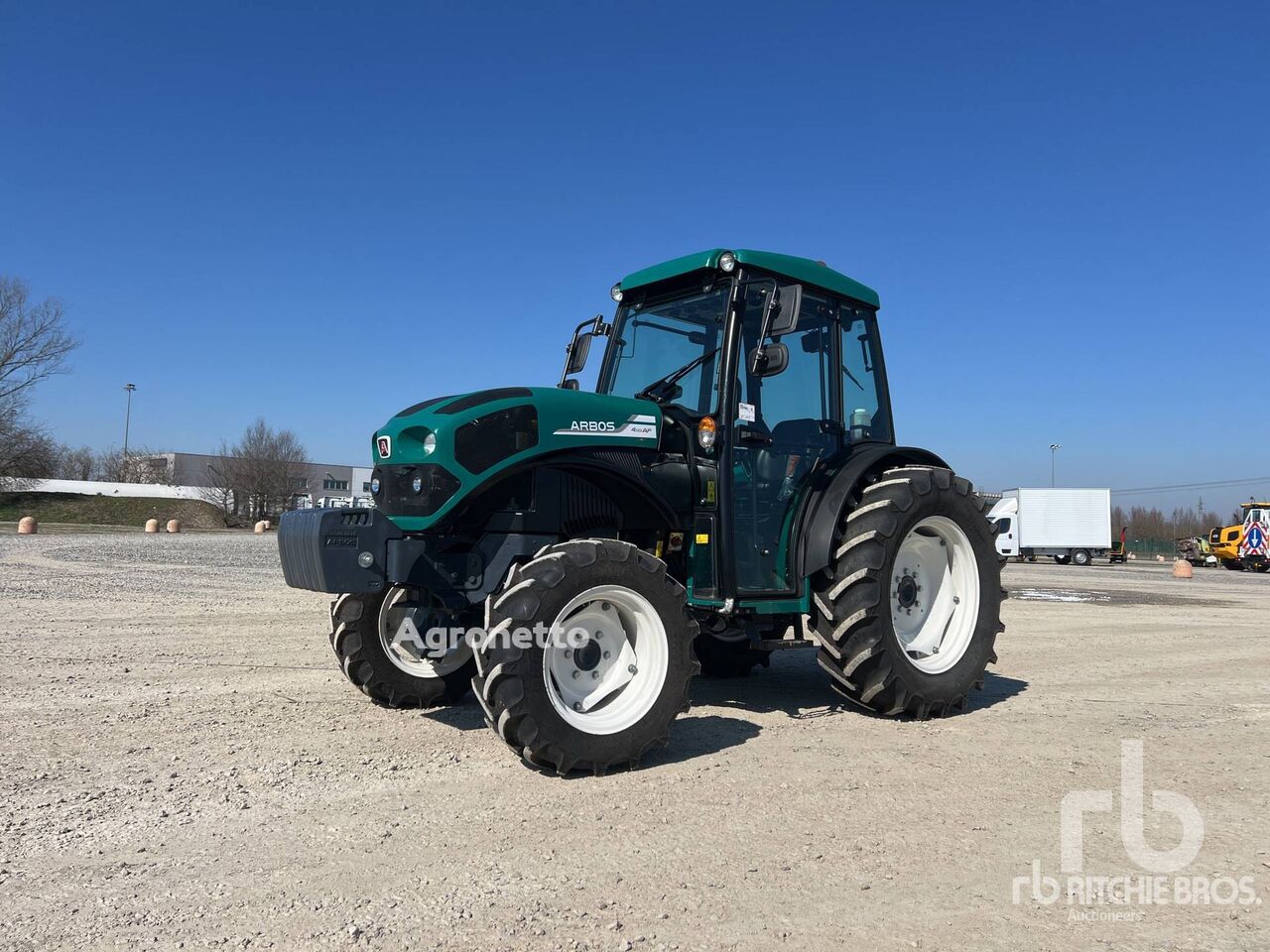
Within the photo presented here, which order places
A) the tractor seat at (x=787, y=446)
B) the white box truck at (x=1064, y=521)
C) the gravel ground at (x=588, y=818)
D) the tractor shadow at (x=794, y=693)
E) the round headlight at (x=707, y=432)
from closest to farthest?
the gravel ground at (x=588, y=818)
the round headlight at (x=707, y=432)
the tractor seat at (x=787, y=446)
the tractor shadow at (x=794, y=693)
the white box truck at (x=1064, y=521)

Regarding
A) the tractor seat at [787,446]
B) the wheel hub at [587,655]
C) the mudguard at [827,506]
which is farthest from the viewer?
the tractor seat at [787,446]

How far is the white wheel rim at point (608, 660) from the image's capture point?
4.30 metres

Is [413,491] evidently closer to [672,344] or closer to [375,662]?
[375,662]

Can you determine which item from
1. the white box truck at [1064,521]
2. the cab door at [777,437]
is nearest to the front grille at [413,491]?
the cab door at [777,437]

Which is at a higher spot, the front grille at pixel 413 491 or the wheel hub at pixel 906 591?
the front grille at pixel 413 491

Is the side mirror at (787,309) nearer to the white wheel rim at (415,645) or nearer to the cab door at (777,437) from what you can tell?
the cab door at (777,437)

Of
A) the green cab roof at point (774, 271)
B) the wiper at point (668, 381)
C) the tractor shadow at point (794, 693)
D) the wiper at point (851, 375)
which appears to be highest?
the green cab roof at point (774, 271)

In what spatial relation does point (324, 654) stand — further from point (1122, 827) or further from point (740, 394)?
point (1122, 827)

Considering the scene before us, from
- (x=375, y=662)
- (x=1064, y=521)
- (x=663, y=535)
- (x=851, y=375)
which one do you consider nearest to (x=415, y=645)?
(x=375, y=662)

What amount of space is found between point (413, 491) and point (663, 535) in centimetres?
147

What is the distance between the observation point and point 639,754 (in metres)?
4.27

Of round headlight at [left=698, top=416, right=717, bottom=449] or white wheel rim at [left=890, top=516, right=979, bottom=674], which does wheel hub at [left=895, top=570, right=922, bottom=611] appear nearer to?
white wheel rim at [left=890, top=516, right=979, bottom=674]

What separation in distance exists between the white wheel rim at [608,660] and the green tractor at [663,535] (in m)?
0.01

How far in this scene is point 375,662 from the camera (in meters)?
5.33
